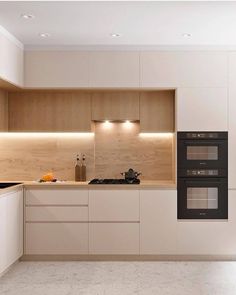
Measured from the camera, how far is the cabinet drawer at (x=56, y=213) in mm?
5555

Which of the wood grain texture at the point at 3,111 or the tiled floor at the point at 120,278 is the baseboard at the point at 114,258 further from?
the wood grain texture at the point at 3,111

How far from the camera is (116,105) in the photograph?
19.5ft

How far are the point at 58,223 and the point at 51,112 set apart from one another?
1369mm

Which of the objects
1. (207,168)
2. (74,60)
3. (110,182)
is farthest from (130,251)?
(74,60)

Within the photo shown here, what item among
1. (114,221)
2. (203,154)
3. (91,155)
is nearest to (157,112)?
(203,154)

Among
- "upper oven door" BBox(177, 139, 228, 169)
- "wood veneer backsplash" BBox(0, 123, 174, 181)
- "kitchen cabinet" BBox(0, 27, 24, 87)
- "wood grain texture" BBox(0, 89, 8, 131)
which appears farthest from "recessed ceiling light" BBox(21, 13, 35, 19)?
"upper oven door" BBox(177, 139, 228, 169)

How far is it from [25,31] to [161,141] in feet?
7.32

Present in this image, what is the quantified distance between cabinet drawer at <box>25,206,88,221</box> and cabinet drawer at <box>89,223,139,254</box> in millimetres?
171

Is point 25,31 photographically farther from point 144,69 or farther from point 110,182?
point 110,182

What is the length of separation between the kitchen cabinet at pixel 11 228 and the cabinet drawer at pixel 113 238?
81 cm

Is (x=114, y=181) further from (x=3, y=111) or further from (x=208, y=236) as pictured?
(x=3, y=111)

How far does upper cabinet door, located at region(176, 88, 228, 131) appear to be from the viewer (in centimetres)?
559

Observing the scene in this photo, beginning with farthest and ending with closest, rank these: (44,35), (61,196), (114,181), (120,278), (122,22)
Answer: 1. (114,181)
2. (61,196)
3. (44,35)
4. (120,278)
5. (122,22)

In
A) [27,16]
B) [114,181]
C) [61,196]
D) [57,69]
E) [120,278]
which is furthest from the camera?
[114,181]
